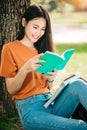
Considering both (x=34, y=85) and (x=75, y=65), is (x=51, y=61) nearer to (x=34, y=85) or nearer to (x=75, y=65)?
(x=34, y=85)

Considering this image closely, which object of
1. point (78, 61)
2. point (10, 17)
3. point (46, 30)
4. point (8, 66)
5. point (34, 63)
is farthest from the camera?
point (78, 61)

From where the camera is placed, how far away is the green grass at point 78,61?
27.0 feet

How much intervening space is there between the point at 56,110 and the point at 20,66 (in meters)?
0.47

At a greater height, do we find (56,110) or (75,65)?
(56,110)

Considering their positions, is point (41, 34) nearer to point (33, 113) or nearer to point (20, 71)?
point (20, 71)

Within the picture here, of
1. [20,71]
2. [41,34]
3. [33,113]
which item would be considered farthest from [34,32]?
[33,113]

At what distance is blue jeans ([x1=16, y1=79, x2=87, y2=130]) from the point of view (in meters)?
3.61

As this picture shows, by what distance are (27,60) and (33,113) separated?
1.48ft

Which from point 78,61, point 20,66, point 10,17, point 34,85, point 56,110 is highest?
point 10,17

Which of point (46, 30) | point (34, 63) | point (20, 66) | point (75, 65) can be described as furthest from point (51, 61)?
point (75, 65)

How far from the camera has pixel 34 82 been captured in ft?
12.6

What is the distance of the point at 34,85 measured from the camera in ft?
12.5

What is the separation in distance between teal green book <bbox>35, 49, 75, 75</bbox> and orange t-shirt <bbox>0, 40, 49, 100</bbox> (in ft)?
0.65

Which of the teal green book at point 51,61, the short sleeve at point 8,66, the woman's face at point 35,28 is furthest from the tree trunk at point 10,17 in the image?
the teal green book at point 51,61
